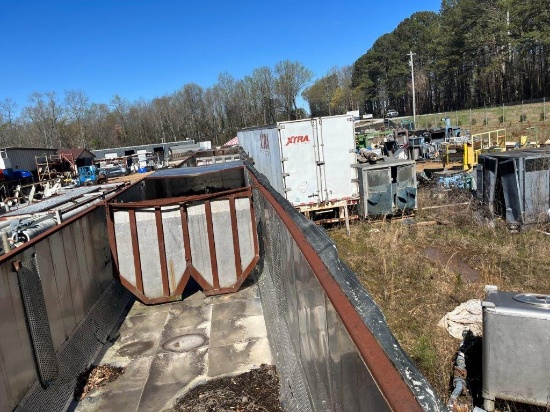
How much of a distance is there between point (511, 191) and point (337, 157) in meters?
4.80

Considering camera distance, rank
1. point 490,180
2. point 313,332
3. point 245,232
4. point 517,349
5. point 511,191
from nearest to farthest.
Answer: point 313,332 < point 517,349 < point 245,232 < point 511,191 < point 490,180

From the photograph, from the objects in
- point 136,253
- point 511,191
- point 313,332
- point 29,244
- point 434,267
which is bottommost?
point 434,267

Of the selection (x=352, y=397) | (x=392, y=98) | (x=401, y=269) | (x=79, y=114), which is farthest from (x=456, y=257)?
(x=79, y=114)

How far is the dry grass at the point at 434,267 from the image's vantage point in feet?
19.6

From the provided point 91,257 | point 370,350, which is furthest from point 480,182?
point 370,350

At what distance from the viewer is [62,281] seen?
483 cm

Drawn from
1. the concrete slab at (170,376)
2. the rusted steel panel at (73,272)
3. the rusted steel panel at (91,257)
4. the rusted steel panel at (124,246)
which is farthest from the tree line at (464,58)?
the rusted steel panel at (73,272)

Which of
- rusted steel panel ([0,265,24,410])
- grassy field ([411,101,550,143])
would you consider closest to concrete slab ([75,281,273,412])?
rusted steel panel ([0,265,24,410])

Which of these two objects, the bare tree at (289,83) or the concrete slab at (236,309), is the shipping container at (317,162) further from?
the bare tree at (289,83)

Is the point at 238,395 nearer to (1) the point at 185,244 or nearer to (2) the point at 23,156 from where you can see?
(1) the point at 185,244

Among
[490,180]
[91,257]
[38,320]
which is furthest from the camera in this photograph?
[490,180]

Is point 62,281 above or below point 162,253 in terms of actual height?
above

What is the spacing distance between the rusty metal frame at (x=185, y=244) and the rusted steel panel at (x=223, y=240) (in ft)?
0.15

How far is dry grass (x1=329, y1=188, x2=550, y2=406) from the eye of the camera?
19.6 feet
